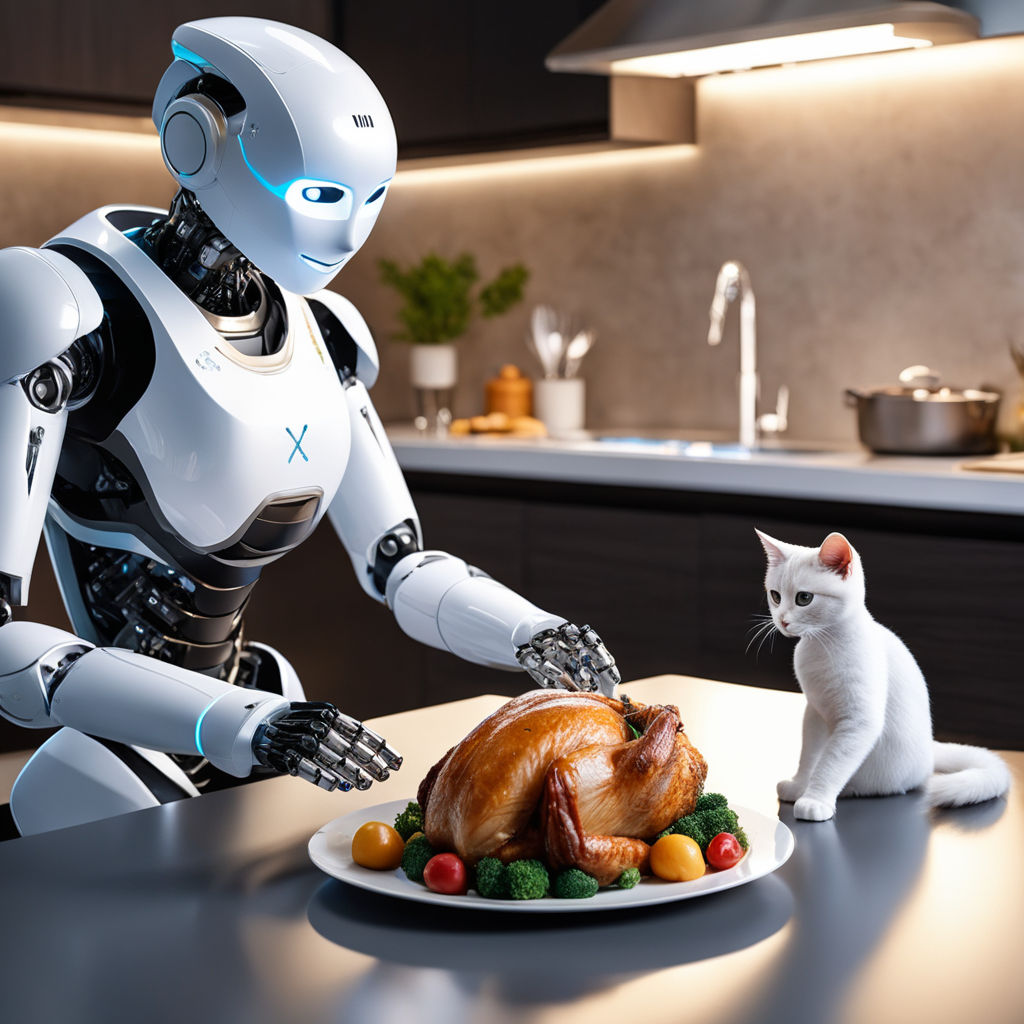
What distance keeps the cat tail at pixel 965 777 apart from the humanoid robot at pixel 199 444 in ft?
0.97

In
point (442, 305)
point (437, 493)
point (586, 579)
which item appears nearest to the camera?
point (586, 579)

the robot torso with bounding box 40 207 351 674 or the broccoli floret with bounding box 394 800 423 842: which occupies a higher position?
the robot torso with bounding box 40 207 351 674

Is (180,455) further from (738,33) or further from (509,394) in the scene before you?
(509,394)

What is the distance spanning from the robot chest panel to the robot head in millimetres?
105

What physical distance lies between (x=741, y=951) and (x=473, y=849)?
0.57ft

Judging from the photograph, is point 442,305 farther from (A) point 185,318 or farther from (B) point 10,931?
(B) point 10,931

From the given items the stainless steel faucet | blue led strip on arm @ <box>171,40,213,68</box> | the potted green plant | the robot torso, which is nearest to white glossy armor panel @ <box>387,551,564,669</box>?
the robot torso

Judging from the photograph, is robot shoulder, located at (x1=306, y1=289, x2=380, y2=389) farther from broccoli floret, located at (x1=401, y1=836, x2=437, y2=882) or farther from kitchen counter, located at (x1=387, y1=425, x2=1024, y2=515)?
kitchen counter, located at (x1=387, y1=425, x2=1024, y2=515)

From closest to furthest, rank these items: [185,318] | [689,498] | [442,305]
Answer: [185,318], [689,498], [442,305]

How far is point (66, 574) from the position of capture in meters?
1.56

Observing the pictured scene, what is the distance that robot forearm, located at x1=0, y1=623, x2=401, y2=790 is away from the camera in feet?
3.48


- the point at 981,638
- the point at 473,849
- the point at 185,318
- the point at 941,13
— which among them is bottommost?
the point at 981,638

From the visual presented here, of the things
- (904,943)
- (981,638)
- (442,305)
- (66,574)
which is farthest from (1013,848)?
(442,305)

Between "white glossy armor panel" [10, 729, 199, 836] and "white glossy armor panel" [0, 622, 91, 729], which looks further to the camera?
"white glossy armor panel" [10, 729, 199, 836]
